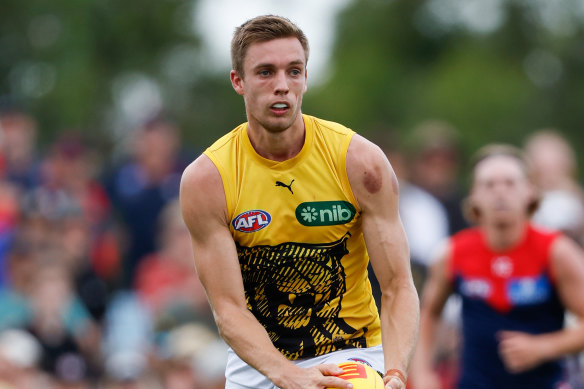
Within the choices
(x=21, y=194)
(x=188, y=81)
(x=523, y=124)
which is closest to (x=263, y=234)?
(x=21, y=194)

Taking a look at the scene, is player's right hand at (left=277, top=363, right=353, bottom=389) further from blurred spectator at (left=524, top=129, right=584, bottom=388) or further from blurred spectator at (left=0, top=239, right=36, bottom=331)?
blurred spectator at (left=524, top=129, right=584, bottom=388)

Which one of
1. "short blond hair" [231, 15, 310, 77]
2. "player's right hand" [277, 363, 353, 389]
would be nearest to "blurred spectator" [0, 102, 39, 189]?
"short blond hair" [231, 15, 310, 77]

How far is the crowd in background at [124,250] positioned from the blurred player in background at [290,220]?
3.74m

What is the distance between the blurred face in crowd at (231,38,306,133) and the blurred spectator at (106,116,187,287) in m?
6.00

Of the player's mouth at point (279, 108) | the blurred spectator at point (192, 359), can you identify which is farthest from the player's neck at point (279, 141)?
the blurred spectator at point (192, 359)

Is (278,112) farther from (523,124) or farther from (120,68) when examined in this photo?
(523,124)

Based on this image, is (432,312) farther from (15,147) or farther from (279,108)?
(15,147)

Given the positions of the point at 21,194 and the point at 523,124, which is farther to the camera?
the point at 523,124

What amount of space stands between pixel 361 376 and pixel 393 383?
6.3 inches

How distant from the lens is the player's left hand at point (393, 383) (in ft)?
17.6

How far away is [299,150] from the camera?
577 centimetres

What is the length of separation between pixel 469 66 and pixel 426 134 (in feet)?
85.2

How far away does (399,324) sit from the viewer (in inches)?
221

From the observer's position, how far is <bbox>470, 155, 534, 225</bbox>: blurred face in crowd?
808 cm
